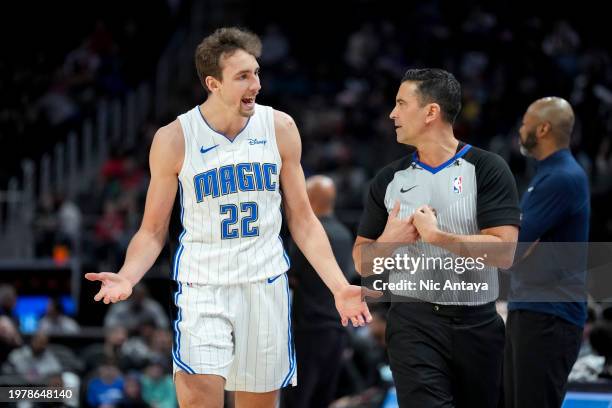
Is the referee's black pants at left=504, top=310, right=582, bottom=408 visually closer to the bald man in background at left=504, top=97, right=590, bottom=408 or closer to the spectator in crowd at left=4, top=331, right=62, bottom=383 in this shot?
the bald man in background at left=504, top=97, right=590, bottom=408

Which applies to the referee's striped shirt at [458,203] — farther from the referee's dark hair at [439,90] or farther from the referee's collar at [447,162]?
the referee's dark hair at [439,90]

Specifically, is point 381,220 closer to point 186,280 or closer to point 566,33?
point 186,280

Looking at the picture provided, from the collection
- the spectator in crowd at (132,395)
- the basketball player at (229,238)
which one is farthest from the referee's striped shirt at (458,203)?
the spectator in crowd at (132,395)

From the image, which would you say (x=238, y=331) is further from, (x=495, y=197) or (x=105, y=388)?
(x=105, y=388)

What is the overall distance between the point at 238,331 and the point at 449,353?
1.01 meters

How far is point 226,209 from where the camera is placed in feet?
17.3

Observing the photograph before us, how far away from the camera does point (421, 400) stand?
197 inches

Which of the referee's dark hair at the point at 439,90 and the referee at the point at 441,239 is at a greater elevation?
the referee's dark hair at the point at 439,90

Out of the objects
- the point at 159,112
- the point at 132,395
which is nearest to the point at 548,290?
the point at 132,395

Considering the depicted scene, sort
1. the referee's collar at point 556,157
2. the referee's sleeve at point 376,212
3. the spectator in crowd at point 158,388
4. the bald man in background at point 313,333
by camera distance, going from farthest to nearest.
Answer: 1. the spectator in crowd at point 158,388
2. the bald man in background at point 313,333
3. the referee's collar at point 556,157
4. the referee's sleeve at point 376,212

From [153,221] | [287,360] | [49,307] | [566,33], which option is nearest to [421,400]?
[287,360]

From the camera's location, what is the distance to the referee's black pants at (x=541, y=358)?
5836 millimetres

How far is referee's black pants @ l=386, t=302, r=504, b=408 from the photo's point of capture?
16.7 feet

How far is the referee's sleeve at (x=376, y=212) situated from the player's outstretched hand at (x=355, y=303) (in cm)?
31
